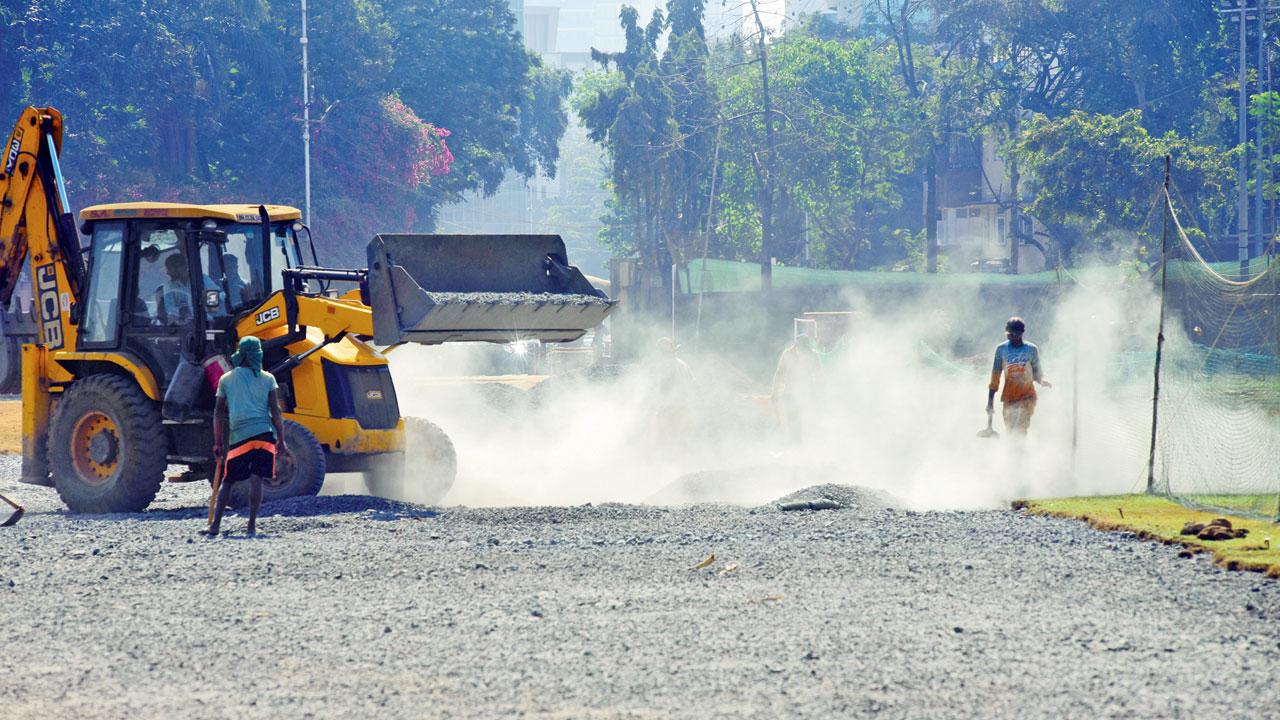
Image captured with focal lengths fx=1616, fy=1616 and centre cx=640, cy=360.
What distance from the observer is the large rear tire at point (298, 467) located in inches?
604

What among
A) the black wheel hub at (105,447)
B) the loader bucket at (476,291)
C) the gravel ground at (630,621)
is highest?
the loader bucket at (476,291)

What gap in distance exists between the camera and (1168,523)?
13.3 meters

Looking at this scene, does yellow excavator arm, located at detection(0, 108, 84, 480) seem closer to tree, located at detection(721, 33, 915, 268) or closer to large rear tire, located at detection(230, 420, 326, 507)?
large rear tire, located at detection(230, 420, 326, 507)

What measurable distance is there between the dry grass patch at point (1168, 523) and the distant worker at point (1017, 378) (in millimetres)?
1446

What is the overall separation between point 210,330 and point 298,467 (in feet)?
5.43

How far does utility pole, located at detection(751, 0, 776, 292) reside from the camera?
169ft

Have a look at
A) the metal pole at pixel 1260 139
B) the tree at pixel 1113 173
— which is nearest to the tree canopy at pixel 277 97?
the tree at pixel 1113 173

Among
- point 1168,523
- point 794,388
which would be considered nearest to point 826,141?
point 794,388

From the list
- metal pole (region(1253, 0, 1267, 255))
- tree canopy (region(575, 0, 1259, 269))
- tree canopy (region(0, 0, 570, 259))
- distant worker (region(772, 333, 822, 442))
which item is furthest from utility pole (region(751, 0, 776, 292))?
distant worker (region(772, 333, 822, 442))

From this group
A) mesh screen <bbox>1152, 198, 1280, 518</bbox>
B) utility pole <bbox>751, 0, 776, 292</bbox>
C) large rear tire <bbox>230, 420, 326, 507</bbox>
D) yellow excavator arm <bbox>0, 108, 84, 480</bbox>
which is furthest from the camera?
utility pole <bbox>751, 0, 776, 292</bbox>

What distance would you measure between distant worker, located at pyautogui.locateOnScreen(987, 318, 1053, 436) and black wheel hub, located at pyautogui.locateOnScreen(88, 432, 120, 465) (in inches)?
346

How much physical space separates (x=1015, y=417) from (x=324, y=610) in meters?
9.18

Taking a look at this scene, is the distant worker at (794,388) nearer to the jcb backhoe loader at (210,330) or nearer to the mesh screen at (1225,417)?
the mesh screen at (1225,417)

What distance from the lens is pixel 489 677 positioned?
7973mm
